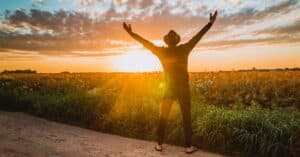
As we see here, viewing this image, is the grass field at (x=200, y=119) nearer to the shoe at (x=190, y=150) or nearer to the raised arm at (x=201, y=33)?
the shoe at (x=190, y=150)

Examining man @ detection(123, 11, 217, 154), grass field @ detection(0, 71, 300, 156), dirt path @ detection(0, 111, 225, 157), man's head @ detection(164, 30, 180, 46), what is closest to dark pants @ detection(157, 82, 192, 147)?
man @ detection(123, 11, 217, 154)

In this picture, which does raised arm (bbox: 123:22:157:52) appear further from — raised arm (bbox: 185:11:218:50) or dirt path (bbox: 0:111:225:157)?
dirt path (bbox: 0:111:225:157)

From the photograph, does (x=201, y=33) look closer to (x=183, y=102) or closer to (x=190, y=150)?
(x=183, y=102)

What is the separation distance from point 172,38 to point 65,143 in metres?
3.25

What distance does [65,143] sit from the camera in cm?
900

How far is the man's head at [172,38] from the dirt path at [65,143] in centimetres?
222

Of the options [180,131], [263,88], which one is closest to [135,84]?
[263,88]

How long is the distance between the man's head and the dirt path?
2217 millimetres

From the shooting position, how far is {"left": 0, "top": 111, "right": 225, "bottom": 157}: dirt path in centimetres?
813

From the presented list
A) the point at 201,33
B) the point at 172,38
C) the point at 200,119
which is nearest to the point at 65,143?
the point at 200,119

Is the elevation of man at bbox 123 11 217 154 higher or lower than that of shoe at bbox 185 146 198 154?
higher

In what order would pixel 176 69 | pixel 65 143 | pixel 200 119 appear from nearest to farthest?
pixel 176 69, pixel 65 143, pixel 200 119

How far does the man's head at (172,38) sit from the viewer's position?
8.24 m

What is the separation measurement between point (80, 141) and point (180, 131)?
2262 millimetres
